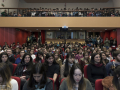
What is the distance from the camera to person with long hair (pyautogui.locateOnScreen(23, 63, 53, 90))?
171cm

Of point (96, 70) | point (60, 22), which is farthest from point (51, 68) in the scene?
point (60, 22)

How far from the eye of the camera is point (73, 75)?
5.58 ft

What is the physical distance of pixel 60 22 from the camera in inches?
408

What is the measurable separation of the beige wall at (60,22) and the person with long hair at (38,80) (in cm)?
880

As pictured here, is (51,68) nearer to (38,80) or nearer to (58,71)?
(58,71)

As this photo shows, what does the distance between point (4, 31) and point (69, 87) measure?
10226 millimetres

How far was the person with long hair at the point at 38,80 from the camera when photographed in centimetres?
171

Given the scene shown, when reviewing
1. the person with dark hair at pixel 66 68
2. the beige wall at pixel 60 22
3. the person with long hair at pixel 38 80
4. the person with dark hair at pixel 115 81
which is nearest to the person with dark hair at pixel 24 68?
the person with dark hair at pixel 66 68

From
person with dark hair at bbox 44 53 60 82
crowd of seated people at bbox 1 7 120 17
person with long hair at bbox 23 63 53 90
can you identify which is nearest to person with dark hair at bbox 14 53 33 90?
person with dark hair at bbox 44 53 60 82

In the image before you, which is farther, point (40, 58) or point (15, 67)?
point (40, 58)

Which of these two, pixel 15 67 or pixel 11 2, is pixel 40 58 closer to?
pixel 15 67

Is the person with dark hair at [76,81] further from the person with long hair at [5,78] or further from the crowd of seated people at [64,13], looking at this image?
the crowd of seated people at [64,13]

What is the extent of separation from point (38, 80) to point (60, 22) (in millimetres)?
8926

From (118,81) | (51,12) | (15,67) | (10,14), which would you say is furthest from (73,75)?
(10,14)
